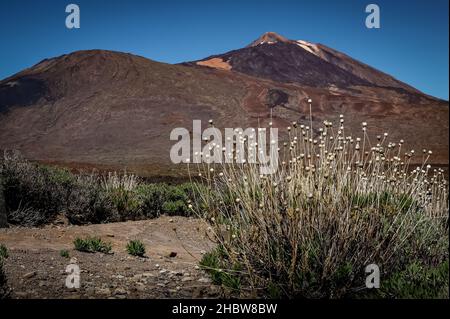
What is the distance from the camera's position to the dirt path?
3288 millimetres

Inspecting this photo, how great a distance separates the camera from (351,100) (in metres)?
39.7

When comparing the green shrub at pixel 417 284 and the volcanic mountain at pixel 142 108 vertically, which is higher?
the volcanic mountain at pixel 142 108

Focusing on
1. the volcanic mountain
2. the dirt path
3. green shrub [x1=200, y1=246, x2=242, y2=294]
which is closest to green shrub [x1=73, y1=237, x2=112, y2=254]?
the dirt path

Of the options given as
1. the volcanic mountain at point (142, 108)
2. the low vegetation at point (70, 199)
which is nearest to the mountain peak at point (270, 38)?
the volcanic mountain at point (142, 108)

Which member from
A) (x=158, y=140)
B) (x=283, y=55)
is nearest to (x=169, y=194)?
(x=158, y=140)

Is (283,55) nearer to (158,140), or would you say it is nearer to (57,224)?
(158,140)

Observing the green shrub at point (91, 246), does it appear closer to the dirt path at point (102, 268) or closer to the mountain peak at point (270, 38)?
the dirt path at point (102, 268)

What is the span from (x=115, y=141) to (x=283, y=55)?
1527 inches

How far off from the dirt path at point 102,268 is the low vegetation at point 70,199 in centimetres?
102

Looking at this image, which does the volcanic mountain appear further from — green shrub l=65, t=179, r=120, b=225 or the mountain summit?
green shrub l=65, t=179, r=120, b=225

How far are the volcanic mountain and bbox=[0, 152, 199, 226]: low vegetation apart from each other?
17.1 metres

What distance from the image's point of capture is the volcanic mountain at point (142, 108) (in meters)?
31.6

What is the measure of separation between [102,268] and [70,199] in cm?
380
